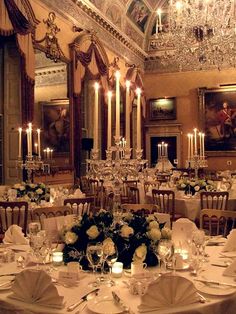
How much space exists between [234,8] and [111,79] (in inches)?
181

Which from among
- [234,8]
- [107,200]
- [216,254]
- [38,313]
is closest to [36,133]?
[107,200]

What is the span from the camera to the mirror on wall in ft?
31.3

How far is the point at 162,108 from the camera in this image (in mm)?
16031

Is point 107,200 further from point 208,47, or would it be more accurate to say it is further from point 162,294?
point 162,294

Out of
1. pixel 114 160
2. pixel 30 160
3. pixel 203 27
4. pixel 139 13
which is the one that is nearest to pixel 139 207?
pixel 114 160

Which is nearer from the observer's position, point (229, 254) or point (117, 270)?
point (117, 270)

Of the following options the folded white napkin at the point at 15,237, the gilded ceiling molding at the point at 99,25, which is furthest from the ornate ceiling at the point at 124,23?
the folded white napkin at the point at 15,237

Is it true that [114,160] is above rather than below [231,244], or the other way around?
above

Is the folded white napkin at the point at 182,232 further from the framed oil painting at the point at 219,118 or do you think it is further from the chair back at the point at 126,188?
the framed oil painting at the point at 219,118

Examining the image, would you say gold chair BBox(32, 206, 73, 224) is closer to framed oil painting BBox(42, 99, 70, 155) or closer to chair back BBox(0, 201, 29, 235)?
chair back BBox(0, 201, 29, 235)

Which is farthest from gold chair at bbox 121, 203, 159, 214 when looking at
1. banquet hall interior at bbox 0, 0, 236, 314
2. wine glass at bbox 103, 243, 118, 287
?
wine glass at bbox 103, 243, 118, 287

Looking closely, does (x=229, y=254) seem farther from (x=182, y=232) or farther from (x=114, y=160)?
(x=114, y=160)

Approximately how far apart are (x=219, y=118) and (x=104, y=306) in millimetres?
13674

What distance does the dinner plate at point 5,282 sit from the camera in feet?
7.44
